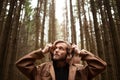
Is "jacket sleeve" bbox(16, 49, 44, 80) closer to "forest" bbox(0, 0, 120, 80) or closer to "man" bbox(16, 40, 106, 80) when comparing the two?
"man" bbox(16, 40, 106, 80)

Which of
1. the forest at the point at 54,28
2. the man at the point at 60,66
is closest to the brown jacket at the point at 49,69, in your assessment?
the man at the point at 60,66

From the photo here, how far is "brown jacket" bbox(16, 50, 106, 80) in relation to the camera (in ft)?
8.04

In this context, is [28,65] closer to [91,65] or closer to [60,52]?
[60,52]

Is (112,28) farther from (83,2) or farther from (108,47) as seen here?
(83,2)

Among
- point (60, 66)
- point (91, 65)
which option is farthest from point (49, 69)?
point (91, 65)

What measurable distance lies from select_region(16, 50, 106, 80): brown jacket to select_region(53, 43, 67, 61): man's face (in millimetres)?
112

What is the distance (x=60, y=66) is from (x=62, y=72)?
76mm

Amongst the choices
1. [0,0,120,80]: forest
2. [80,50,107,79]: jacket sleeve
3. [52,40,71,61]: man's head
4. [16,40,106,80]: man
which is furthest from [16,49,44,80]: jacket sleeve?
→ [0,0,120,80]: forest

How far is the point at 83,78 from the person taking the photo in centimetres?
252

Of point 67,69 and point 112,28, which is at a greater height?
point 112,28

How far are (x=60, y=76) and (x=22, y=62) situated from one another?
498 mm

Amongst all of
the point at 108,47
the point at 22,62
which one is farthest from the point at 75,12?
the point at 22,62

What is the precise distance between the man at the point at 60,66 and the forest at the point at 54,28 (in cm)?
192

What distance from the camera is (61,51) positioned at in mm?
2506
